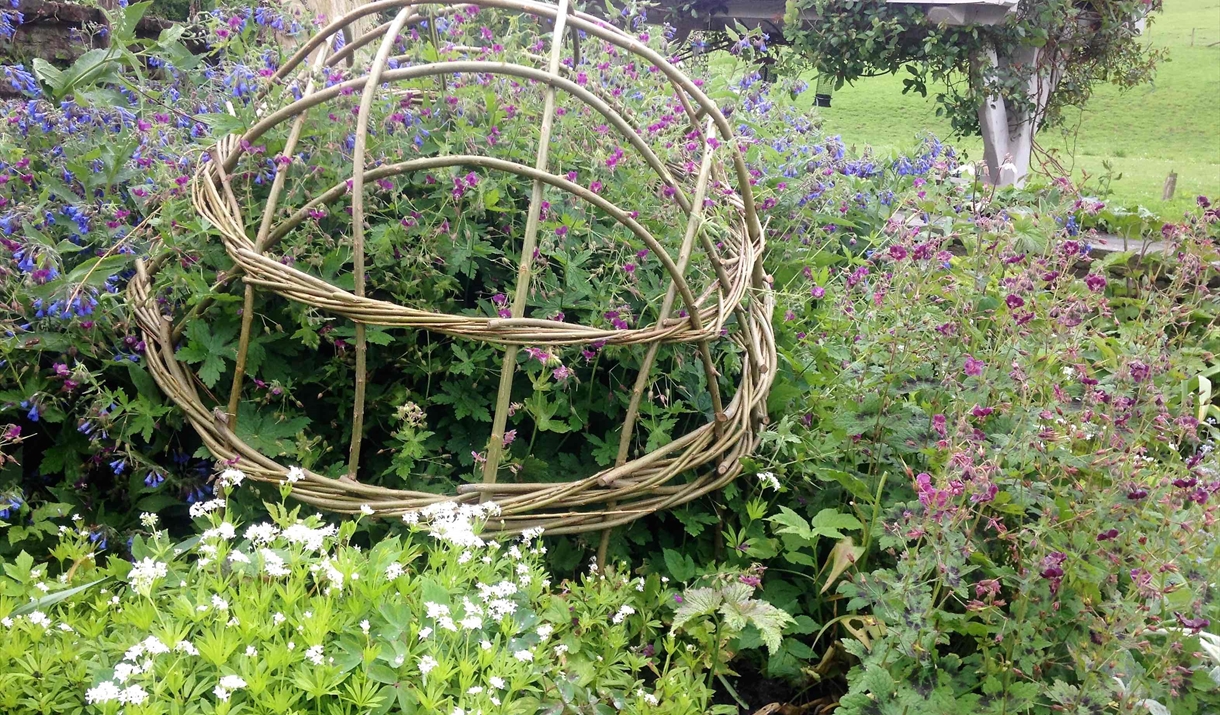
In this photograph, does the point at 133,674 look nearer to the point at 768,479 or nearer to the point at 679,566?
the point at 679,566

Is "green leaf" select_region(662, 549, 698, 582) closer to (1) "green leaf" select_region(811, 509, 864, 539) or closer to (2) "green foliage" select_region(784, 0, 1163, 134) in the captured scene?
(1) "green leaf" select_region(811, 509, 864, 539)

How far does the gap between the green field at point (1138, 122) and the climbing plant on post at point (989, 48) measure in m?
5.22

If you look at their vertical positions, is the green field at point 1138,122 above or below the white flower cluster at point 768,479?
below

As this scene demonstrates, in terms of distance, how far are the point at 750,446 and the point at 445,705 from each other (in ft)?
2.91

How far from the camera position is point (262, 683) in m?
1.05

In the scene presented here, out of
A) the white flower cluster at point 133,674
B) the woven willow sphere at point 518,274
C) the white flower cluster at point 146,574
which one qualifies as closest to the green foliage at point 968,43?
the woven willow sphere at point 518,274

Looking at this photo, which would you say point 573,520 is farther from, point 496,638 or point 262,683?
point 262,683

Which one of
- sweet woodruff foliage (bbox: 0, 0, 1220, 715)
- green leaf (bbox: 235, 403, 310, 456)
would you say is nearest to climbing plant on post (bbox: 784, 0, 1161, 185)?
sweet woodruff foliage (bbox: 0, 0, 1220, 715)

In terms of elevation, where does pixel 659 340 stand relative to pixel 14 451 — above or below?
above

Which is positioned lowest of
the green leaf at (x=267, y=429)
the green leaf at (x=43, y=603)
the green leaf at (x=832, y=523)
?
the green leaf at (x=832, y=523)

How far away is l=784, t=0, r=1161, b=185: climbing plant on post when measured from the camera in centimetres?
551

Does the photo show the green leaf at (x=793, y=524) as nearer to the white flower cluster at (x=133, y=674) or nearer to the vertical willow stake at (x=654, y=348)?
the vertical willow stake at (x=654, y=348)

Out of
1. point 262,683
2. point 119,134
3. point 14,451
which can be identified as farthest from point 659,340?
point 119,134

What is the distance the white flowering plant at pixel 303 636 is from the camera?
1084mm
